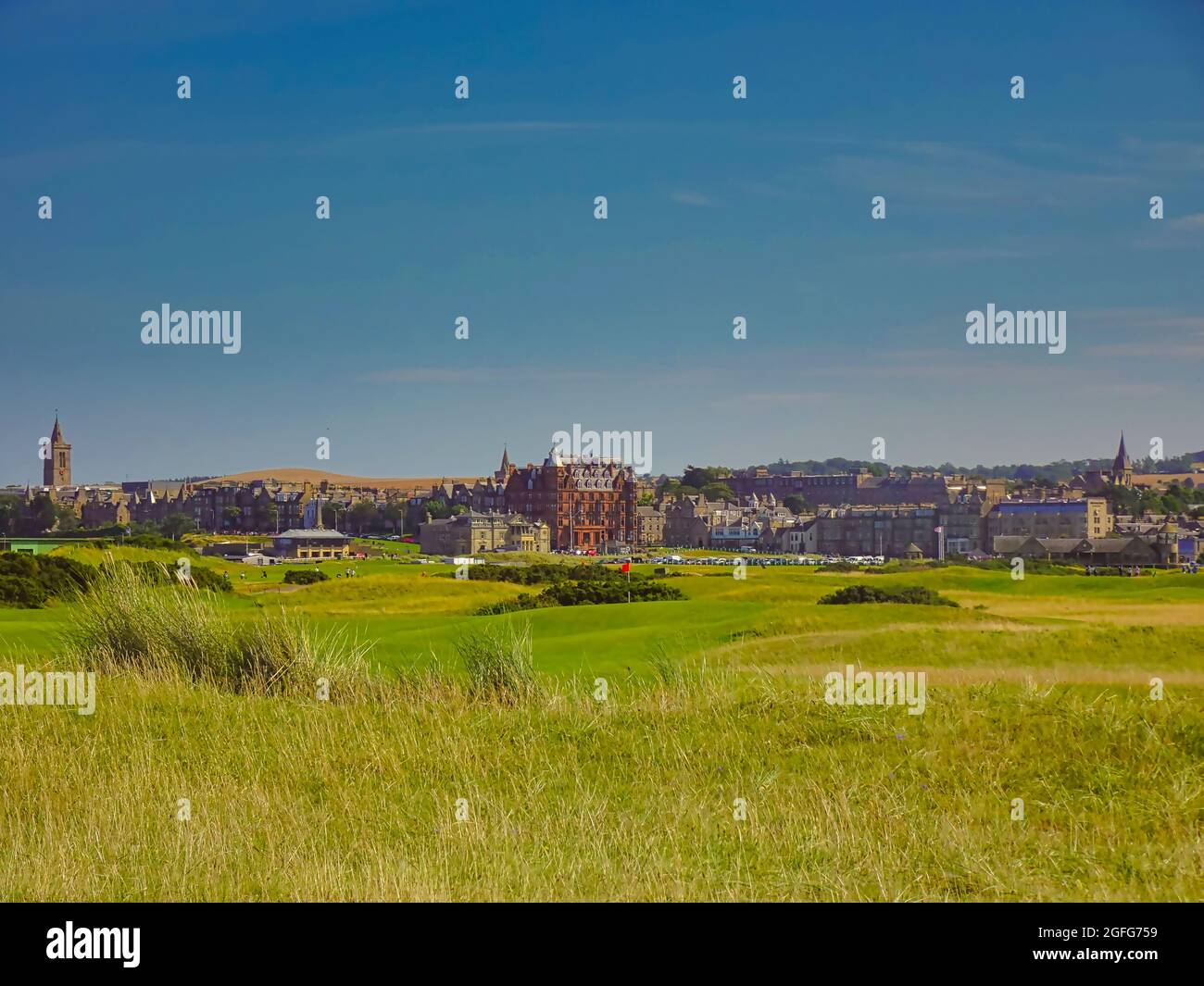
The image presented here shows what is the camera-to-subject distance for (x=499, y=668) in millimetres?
13820

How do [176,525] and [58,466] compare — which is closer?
[58,466]

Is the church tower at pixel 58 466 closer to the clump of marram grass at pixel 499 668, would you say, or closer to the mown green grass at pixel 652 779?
the mown green grass at pixel 652 779

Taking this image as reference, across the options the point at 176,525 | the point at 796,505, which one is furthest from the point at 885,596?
the point at 176,525

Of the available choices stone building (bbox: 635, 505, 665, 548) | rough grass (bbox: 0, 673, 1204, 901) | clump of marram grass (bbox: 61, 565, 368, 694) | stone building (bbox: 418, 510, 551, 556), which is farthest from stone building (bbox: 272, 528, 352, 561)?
rough grass (bbox: 0, 673, 1204, 901)

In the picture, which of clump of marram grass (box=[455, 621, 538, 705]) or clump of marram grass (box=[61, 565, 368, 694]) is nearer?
clump of marram grass (box=[455, 621, 538, 705])

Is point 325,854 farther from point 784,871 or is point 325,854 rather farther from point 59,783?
point 59,783

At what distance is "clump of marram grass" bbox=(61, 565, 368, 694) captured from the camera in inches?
576

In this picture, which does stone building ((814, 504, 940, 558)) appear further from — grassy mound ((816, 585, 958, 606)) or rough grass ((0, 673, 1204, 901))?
rough grass ((0, 673, 1204, 901))

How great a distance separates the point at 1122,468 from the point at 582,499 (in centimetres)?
1619

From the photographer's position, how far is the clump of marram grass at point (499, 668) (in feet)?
44.1

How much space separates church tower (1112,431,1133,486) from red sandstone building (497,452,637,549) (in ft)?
44.9

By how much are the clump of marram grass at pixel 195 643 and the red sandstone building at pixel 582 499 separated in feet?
64.9

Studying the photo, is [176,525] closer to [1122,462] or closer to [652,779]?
[1122,462]
